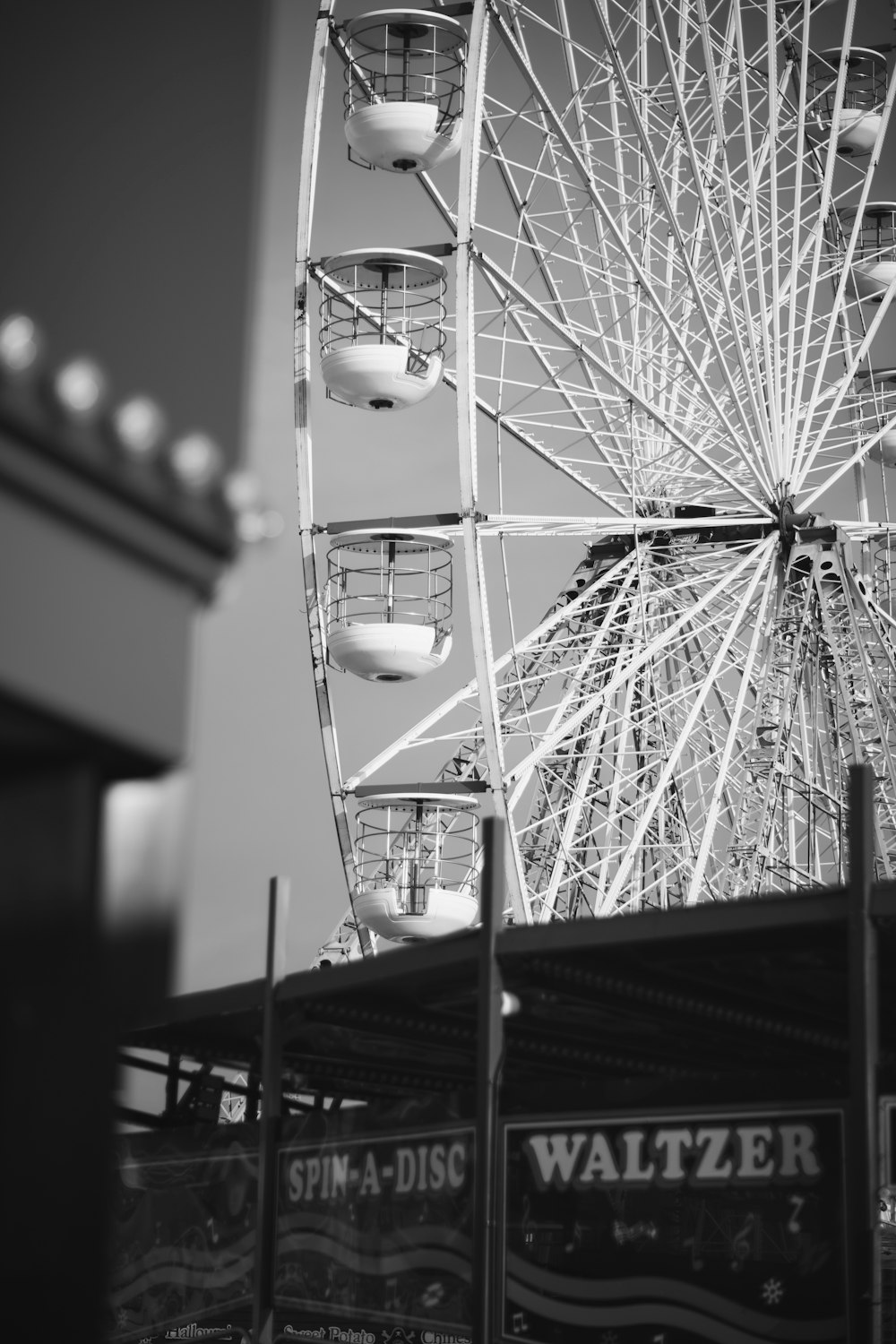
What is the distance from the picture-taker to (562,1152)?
8.68 m

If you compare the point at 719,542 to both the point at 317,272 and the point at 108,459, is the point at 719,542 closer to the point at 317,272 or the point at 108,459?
the point at 317,272

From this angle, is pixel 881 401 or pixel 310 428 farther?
pixel 881 401

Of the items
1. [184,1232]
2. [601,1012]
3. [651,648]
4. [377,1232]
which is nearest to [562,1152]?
[377,1232]

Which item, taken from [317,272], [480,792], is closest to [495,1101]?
[480,792]

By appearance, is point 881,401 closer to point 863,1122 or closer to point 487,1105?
point 487,1105

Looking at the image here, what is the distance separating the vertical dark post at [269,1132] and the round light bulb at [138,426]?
8.63 meters

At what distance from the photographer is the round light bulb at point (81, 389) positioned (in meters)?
2.02

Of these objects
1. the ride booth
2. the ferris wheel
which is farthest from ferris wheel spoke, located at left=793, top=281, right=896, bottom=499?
the ride booth

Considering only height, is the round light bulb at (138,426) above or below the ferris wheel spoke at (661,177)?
below

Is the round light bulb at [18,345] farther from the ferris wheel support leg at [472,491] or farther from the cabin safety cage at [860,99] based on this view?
the cabin safety cage at [860,99]

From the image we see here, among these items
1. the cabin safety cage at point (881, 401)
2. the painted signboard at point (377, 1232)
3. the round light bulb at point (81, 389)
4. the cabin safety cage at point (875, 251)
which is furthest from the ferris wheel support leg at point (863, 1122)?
the cabin safety cage at point (875, 251)

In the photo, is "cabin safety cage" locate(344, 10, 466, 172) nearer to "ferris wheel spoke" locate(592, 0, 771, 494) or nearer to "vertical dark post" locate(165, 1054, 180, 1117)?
"ferris wheel spoke" locate(592, 0, 771, 494)

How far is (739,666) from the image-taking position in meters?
22.7

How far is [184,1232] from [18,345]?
32.6 ft
